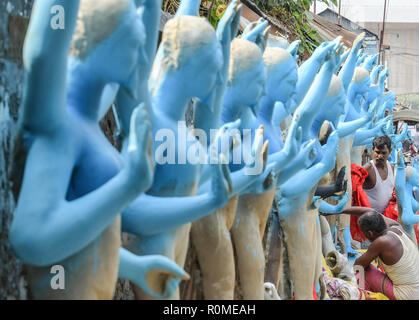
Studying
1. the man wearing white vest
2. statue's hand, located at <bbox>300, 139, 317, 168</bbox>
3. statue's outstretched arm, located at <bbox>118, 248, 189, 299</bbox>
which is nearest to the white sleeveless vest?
the man wearing white vest

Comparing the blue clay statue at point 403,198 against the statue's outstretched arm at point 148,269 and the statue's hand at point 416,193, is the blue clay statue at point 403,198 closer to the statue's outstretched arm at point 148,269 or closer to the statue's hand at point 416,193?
the statue's hand at point 416,193

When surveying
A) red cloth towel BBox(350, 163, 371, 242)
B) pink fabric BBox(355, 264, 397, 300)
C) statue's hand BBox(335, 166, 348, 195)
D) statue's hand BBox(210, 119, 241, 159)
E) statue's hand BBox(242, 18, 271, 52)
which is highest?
statue's hand BBox(242, 18, 271, 52)

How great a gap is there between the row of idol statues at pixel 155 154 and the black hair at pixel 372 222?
1153 millimetres

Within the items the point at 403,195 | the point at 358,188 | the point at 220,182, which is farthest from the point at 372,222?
the point at 220,182

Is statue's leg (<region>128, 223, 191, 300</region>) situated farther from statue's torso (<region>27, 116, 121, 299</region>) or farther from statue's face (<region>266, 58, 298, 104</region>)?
statue's face (<region>266, 58, 298, 104</region>)

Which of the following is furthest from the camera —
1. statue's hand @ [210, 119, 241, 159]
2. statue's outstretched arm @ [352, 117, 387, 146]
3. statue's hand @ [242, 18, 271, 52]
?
statue's outstretched arm @ [352, 117, 387, 146]

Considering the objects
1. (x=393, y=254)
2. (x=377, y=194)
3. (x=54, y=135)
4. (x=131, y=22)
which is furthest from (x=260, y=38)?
(x=377, y=194)

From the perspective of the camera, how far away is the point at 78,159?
216 centimetres

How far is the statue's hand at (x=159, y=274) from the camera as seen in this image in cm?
230

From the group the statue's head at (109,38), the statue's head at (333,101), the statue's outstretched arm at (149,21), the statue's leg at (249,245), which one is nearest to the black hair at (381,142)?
the statue's head at (333,101)

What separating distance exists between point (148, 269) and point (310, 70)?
236cm

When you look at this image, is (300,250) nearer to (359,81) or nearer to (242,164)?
(242,164)

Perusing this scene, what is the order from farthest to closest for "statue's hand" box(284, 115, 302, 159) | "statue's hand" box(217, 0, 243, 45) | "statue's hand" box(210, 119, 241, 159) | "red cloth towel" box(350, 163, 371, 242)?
"red cloth towel" box(350, 163, 371, 242) → "statue's hand" box(284, 115, 302, 159) → "statue's hand" box(217, 0, 243, 45) → "statue's hand" box(210, 119, 241, 159)

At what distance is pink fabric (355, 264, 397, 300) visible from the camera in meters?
5.50
